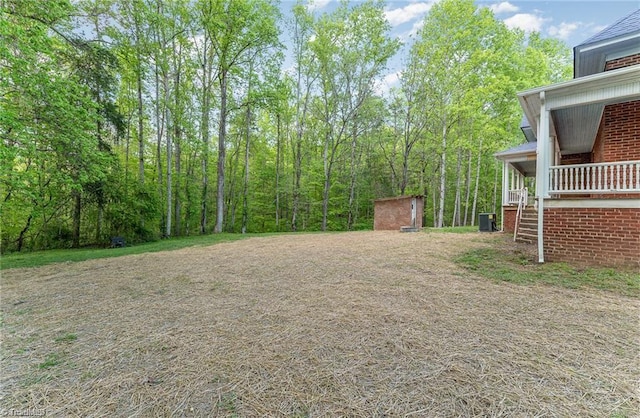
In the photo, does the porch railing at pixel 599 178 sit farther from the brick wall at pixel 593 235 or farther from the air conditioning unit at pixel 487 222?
the air conditioning unit at pixel 487 222

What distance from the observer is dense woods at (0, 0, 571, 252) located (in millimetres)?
7035

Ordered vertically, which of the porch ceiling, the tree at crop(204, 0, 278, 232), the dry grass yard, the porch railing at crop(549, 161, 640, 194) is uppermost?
the tree at crop(204, 0, 278, 232)

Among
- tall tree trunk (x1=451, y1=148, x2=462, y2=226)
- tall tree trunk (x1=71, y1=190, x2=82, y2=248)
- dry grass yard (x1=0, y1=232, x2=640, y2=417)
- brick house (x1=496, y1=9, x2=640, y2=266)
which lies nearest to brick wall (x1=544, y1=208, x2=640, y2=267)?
brick house (x1=496, y1=9, x2=640, y2=266)

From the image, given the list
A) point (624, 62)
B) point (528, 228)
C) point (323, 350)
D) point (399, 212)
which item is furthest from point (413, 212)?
point (323, 350)

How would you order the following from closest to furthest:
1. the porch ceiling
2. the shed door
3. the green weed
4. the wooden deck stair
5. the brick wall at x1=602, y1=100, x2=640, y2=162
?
1. the green weed
2. the porch ceiling
3. the brick wall at x1=602, y1=100, x2=640, y2=162
4. the wooden deck stair
5. the shed door

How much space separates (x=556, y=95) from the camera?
4.95 m

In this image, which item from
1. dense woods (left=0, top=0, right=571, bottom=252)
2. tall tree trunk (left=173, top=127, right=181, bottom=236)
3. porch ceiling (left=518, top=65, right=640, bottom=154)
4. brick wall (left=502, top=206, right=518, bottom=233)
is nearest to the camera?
porch ceiling (left=518, top=65, right=640, bottom=154)

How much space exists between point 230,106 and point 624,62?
16.0m

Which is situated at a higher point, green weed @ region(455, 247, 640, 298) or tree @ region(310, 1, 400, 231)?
tree @ region(310, 1, 400, 231)

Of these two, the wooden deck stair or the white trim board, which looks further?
the wooden deck stair

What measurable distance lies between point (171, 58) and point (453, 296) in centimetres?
1638

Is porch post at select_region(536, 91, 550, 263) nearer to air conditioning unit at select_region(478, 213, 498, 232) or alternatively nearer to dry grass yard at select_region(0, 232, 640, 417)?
dry grass yard at select_region(0, 232, 640, 417)

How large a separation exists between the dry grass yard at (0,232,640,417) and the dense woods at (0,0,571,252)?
17.8 feet

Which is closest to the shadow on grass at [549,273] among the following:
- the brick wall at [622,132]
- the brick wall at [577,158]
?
the brick wall at [622,132]
